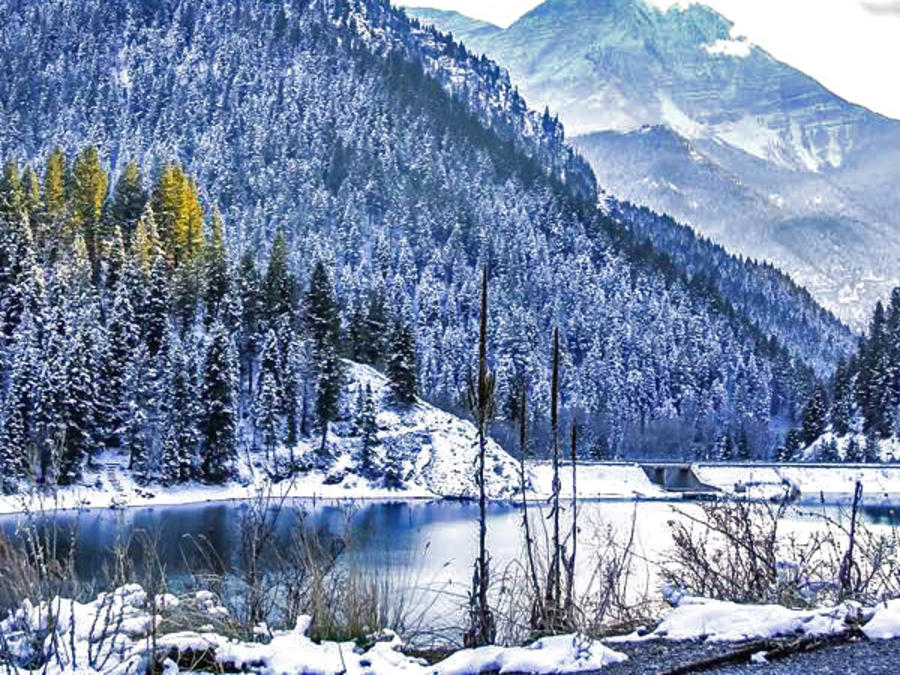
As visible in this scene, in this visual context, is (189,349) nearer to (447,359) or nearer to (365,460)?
(365,460)

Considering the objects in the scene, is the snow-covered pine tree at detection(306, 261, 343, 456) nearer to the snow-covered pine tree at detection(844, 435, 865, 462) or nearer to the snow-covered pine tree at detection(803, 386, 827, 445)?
the snow-covered pine tree at detection(844, 435, 865, 462)

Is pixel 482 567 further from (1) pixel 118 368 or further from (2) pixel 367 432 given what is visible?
(2) pixel 367 432

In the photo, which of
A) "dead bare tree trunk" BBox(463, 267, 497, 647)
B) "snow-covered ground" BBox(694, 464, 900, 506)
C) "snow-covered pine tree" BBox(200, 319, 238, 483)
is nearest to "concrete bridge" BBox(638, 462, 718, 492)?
"snow-covered ground" BBox(694, 464, 900, 506)

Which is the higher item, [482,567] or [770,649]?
[482,567]

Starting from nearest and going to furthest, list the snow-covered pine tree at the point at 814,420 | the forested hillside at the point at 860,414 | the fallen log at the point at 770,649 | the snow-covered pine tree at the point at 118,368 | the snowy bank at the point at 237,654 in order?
the fallen log at the point at 770,649 < the snowy bank at the point at 237,654 < the snow-covered pine tree at the point at 118,368 < the forested hillside at the point at 860,414 < the snow-covered pine tree at the point at 814,420

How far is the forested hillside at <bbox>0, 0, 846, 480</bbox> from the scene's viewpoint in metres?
71.6

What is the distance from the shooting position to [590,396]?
123 meters

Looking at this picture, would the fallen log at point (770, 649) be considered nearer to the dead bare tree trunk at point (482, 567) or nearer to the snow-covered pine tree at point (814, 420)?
the dead bare tree trunk at point (482, 567)

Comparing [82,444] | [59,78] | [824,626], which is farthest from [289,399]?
[59,78]

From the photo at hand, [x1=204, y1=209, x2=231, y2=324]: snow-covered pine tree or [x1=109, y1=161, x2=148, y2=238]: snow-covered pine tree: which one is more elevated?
[x1=109, y1=161, x2=148, y2=238]: snow-covered pine tree

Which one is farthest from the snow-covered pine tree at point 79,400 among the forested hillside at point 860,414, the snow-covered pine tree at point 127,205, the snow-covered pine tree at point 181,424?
the forested hillside at point 860,414

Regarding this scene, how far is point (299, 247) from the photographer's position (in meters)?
135

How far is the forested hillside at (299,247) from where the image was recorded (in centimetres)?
7156

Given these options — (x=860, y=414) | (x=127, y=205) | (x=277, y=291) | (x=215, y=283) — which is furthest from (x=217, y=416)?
(x=860, y=414)
